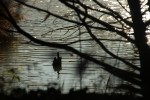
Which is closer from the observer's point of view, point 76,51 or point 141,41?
point 141,41

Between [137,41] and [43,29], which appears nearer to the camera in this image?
[137,41]

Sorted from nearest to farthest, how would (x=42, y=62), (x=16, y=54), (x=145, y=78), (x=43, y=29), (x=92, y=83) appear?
1. (x=145, y=78)
2. (x=92, y=83)
3. (x=42, y=62)
4. (x=16, y=54)
5. (x=43, y=29)

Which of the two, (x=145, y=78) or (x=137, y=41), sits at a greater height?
(x=137, y=41)

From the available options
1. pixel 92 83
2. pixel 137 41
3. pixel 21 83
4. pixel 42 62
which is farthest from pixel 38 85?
pixel 137 41

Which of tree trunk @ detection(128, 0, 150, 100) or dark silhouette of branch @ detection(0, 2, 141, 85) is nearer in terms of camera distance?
tree trunk @ detection(128, 0, 150, 100)

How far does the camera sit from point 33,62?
33.3 feet

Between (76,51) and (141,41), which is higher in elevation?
(141,41)

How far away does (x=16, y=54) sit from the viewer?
11227 millimetres

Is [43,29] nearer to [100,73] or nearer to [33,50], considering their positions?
[33,50]

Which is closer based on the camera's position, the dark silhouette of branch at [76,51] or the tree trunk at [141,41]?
the tree trunk at [141,41]

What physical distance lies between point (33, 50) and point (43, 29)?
6.21 ft

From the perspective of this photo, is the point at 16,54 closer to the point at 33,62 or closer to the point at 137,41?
the point at 33,62

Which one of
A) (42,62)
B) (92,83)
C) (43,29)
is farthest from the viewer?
(43,29)

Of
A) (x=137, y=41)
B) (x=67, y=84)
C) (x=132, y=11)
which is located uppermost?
(x=132, y=11)
